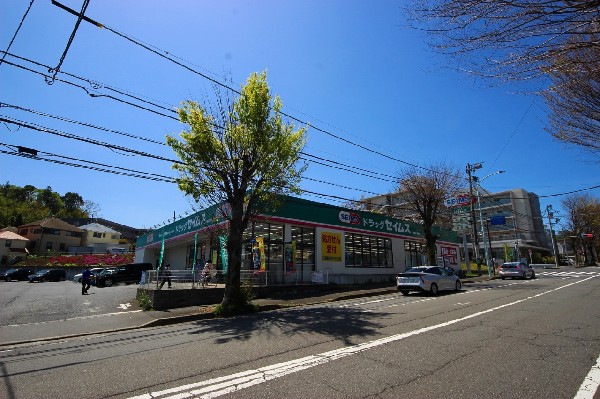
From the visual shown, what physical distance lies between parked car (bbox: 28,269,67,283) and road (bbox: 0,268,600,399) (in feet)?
125

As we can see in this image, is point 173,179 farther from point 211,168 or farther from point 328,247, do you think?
point 328,247

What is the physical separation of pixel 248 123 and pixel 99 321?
30.6 feet

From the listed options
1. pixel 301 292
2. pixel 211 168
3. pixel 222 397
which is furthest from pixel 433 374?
pixel 301 292

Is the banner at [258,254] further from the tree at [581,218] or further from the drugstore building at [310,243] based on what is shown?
the tree at [581,218]

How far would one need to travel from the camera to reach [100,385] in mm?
A: 4852

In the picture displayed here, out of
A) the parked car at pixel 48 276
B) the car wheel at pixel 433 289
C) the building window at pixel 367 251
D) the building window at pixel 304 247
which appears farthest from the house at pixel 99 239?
the car wheel at pixel 433 289

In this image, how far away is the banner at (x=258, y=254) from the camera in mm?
19812

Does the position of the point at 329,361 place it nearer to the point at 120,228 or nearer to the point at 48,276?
the point at 48,276

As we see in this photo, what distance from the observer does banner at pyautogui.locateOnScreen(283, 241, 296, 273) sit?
22.1 m

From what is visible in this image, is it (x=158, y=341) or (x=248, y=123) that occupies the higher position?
(x=248, y=123)

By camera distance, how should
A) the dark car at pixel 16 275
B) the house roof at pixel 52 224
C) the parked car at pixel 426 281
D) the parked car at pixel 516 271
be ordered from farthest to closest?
the house roof at pixel 52 224 → the dark car at pixel 16 275 → the parked car at pixel 516 271 → the parked car at pixel 426 281

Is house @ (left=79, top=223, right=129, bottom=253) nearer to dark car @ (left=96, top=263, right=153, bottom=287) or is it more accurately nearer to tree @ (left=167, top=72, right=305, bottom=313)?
dark car @ (left=96, top=263, right=153, bottom=287)

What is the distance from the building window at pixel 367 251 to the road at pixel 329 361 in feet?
55.4

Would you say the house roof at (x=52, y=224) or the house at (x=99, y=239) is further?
the house at (x=99, y=239)
